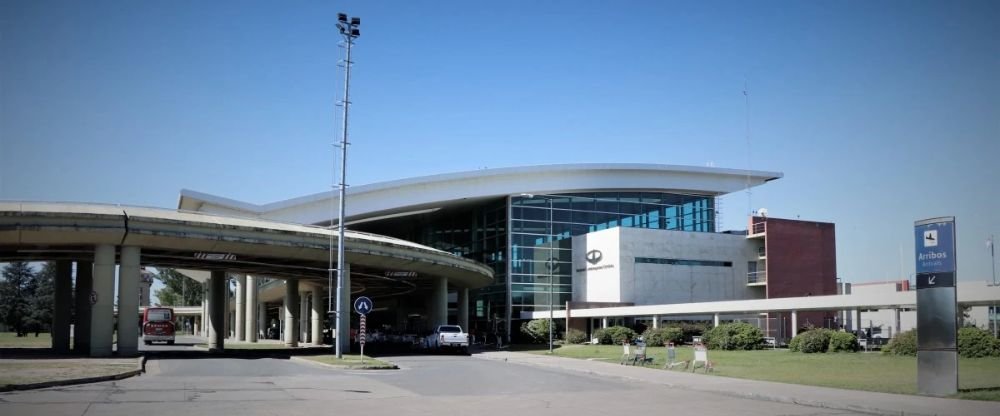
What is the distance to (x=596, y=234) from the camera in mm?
73938

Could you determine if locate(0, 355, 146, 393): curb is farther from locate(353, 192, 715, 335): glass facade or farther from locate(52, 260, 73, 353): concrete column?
locate(353, 192, 715, 335): glass facade

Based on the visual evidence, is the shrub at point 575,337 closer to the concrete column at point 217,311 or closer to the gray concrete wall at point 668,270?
the gray concrete wall at point 668,270

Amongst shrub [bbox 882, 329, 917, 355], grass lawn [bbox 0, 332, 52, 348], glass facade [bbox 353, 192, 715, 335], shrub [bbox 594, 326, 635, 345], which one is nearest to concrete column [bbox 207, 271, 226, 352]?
grass lawn [bbox 0, 332, 52, 348]

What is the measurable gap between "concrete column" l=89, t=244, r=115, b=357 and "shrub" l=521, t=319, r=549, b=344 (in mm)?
34247

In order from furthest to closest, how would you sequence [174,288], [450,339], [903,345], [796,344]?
1. [174,288]
2. [450,339]
3. [796,344]
4. [903,345]

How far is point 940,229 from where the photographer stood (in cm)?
2064

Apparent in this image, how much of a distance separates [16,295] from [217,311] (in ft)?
270

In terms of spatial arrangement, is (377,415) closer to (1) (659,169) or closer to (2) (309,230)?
(2) (309,230)

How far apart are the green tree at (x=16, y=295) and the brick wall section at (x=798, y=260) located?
322ft

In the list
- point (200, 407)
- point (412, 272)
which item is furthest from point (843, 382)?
point (412, 272)

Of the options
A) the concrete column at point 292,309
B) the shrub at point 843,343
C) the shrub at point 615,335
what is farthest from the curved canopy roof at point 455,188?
the shrub at point 843,343

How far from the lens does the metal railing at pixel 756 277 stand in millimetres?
72375

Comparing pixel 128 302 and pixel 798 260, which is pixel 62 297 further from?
pixel 798 260

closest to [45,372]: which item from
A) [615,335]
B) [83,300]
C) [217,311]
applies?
[83,300]
